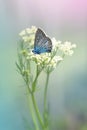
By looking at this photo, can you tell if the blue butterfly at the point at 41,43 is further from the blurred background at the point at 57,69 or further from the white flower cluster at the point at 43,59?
the blurred background at the point at 57,69

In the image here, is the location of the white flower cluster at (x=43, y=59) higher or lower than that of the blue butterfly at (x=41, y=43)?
lower

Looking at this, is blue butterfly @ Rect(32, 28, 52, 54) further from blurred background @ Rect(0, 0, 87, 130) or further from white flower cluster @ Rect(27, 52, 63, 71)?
blurred background @ Rect(0, 0, 87, 130)

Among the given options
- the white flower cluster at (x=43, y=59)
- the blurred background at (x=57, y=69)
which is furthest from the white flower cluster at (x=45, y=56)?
the blurred background at (x=57, y=69)

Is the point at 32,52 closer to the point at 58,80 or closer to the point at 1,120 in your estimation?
the point at 58,80

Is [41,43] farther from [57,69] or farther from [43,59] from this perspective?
[57,69]

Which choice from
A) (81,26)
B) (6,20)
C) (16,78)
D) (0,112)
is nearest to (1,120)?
(0,112)

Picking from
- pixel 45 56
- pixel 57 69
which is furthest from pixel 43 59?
pixel 57 69
